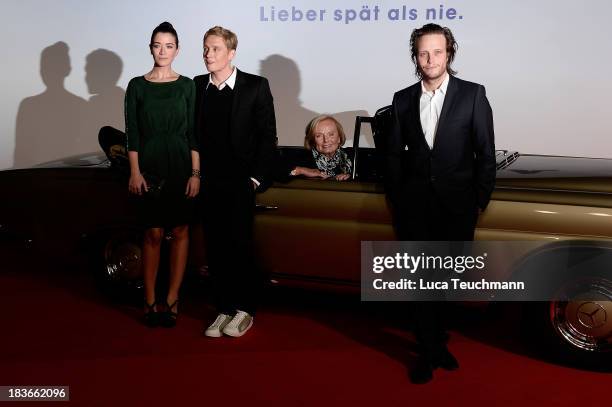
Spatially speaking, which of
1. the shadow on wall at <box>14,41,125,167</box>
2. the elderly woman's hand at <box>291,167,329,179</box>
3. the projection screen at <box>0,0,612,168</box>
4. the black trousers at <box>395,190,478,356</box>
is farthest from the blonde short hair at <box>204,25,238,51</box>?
the shadow on wall at <box>14,41,125,167</box>

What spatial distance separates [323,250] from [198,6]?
3.34 m

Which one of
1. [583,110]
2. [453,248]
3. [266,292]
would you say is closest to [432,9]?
[583,110]

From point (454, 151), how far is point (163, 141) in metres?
1.46

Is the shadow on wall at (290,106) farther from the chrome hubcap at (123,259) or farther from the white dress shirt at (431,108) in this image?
the white dress shirt at (431,108)

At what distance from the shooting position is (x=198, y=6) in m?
6.34

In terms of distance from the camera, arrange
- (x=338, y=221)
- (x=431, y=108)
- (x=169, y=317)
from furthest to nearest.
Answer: (x=169, y=317) → (x=338, y=221) → (x=431, y=108)

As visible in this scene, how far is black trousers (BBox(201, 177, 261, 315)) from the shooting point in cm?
374

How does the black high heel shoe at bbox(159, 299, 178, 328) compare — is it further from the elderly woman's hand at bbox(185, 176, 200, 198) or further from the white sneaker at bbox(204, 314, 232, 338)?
the elderly woman's hand at bbox(185, 176, 200, 198)

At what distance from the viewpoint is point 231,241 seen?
379 centimetres

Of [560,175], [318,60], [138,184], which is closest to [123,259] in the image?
[138,184]

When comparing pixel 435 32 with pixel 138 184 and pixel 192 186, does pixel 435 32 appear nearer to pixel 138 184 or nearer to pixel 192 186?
pixel 192 186

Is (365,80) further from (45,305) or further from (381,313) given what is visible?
(45,305)

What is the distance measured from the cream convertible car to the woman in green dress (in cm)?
31

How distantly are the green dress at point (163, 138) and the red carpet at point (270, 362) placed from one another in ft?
Result: 2.33
